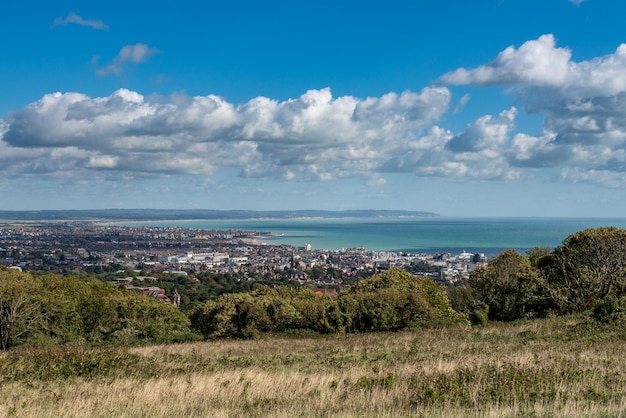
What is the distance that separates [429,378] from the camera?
A: 34.2ft

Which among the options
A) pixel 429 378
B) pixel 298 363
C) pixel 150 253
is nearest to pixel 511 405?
pixel 429 378

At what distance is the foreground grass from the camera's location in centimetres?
847

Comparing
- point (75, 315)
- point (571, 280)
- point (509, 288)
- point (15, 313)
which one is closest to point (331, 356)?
point (15, 313)

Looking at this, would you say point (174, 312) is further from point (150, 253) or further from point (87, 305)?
point (150, 253)

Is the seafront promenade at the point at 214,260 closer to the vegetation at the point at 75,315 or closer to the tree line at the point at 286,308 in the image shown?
the tree line at the point at 286,308

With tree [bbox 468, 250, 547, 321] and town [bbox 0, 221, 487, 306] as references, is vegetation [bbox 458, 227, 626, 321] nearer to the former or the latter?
tree [bbox 468, 250, 547, 321]

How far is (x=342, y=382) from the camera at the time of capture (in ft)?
35.5

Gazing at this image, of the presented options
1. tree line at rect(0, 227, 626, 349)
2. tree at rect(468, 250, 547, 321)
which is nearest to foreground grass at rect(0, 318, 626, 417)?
tree line at rect(0, 227, 626, 349)

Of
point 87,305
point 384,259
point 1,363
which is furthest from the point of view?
point 384,259

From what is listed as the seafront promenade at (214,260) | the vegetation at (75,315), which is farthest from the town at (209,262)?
the vegetation at (75,315)

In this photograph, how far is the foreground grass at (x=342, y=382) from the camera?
8469 millimetres

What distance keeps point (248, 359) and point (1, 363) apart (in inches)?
250

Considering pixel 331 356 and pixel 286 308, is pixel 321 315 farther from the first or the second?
pixel 331 356

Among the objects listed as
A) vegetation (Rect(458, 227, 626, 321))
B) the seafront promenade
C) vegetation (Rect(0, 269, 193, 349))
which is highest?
vegetation (Rect(458, 227, 626, 321))
